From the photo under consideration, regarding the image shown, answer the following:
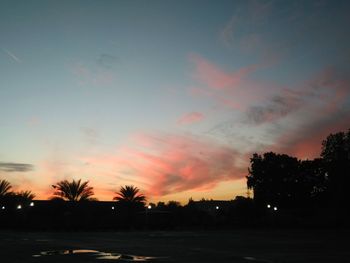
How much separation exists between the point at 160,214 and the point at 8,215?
2362 cm

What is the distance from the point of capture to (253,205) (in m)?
89.4

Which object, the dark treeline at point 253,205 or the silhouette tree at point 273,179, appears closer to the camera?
the dark treeline at point 253,205

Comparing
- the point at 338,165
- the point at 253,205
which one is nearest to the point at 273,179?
the point at 253,205

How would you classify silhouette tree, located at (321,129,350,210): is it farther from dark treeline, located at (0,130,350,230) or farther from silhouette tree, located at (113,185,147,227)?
silhouette tree, located at (113,185,147,227)

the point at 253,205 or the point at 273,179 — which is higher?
the point at 273,179

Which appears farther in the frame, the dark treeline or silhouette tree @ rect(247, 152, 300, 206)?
silhouette tree @ rect(247, 152, 300, 206)

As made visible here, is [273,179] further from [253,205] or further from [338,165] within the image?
[338,165]

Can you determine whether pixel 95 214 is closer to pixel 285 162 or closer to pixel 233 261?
pixel 285 162

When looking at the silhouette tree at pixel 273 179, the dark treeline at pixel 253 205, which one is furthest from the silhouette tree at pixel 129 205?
the silhouette tree at pixel 273 179

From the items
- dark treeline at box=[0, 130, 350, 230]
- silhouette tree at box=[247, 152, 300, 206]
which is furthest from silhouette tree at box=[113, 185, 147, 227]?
silhouette tree at box=[247, 152, 300, 206]

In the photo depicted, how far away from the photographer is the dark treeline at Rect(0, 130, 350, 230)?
69688mm

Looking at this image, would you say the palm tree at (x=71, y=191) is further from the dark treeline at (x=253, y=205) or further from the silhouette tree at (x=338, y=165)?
the silhouette tree at (x=338, y=165)

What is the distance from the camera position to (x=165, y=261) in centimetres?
1802

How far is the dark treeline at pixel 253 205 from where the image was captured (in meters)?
69.7
